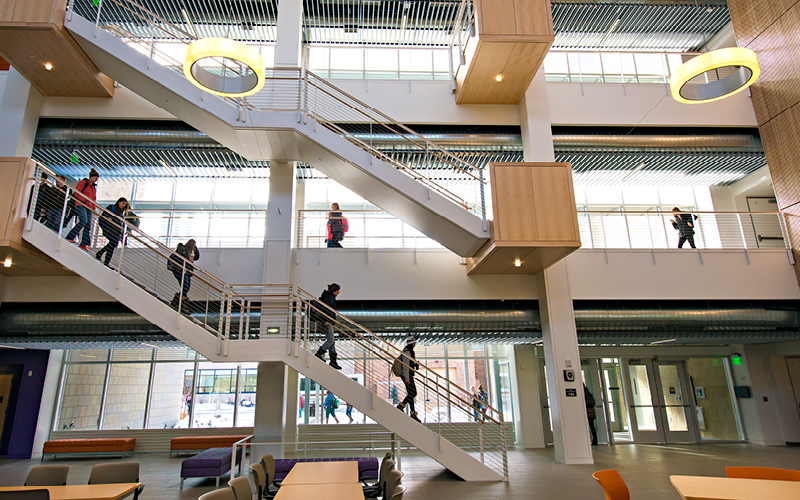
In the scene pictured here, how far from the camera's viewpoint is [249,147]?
9953 millimetres

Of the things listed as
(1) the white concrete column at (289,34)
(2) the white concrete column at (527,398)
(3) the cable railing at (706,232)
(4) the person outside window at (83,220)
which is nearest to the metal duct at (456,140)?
(3) the cable railing at (706,232)

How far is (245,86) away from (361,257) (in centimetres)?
465

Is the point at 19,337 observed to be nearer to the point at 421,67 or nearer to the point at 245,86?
the point at 245,86

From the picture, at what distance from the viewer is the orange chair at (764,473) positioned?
4898 millimetres

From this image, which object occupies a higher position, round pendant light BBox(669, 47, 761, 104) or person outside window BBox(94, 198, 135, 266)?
round pendant light BBox(669, 47, 761, 104)

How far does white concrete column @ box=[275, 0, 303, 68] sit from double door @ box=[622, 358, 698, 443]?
1278 cm

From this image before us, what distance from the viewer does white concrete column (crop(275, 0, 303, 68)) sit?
10969 mm

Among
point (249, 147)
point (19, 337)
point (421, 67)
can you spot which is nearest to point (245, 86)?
point (249, 147)

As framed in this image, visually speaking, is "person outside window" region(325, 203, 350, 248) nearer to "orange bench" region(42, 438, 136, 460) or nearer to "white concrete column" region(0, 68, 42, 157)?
"white concrete column" region(0, 68, 42, 157)

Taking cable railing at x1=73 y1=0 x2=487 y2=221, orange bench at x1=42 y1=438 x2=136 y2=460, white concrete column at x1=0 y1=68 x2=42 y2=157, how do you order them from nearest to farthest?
cable railing at x1=73 y1=0 x2=487 y2=221 < white concrete column at x1=0 y1=68 x2=42 y2=157 < orange bench at x1=42 y1=438 x2=136 y2=460

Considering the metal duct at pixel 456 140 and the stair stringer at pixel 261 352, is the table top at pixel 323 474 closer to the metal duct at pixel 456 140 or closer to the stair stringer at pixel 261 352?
the stair stringer at pixel 261 352

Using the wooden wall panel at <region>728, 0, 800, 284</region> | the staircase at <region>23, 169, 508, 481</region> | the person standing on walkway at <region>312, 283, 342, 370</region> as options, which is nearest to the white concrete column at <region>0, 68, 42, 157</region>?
the staircase at <region>23, 169, 508, 481</region>

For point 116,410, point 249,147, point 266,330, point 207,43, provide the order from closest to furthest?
1. point 207,43
2. point 266,330
3. point 249,147
4. point 116,410

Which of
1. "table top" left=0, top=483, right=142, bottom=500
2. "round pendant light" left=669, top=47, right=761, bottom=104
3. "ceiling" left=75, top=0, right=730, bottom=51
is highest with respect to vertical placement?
"ceiling" left=75, top=0, right=730, bottom=51
